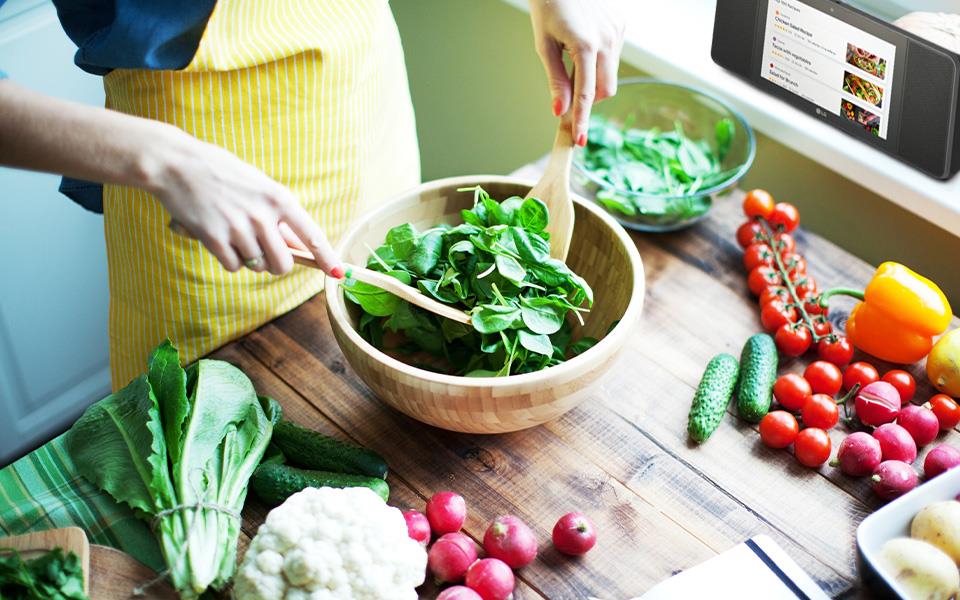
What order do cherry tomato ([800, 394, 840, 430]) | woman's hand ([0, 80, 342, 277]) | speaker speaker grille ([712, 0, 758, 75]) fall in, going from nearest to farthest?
woman's hand ([0, 80, 342, 277]), cherry tomato ([800, 394, 840, 430]), speaker speaker grille ([712, 0, 758, 75])

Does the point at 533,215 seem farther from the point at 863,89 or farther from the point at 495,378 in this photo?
the point at 863,89

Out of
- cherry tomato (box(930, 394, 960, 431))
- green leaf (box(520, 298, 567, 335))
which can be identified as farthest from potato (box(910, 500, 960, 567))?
green leaf (box(520, 298, 567, 335))

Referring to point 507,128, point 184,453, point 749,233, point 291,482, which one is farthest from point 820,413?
point 507,128

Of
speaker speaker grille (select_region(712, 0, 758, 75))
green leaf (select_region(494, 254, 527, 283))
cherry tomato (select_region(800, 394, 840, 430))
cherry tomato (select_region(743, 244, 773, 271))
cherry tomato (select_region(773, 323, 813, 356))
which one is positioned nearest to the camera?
green leaf (select_region(494, 254, 527, 283))

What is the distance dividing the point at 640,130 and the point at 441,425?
2.83ft

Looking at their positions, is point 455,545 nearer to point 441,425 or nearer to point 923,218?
point 441,425

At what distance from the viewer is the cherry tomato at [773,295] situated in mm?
1376

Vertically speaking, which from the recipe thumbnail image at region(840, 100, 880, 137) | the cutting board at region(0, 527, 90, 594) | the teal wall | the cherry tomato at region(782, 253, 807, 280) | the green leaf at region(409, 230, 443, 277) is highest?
the green leaf at region(409, 230, 443, 277)

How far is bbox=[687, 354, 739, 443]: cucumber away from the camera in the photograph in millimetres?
1205

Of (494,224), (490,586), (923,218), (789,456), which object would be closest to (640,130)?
(923,218)

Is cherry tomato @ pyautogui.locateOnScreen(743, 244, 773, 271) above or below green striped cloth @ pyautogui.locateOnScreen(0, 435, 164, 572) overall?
below

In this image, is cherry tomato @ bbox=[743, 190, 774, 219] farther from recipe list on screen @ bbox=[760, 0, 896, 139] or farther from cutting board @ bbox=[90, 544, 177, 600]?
cutting board @ bbox=[90, 544, 177, 600]

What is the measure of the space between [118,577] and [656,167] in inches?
41.0

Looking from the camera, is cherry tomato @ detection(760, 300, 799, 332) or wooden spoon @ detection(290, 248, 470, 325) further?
cherry tomato @ detection(760, 300, 799, 332)
